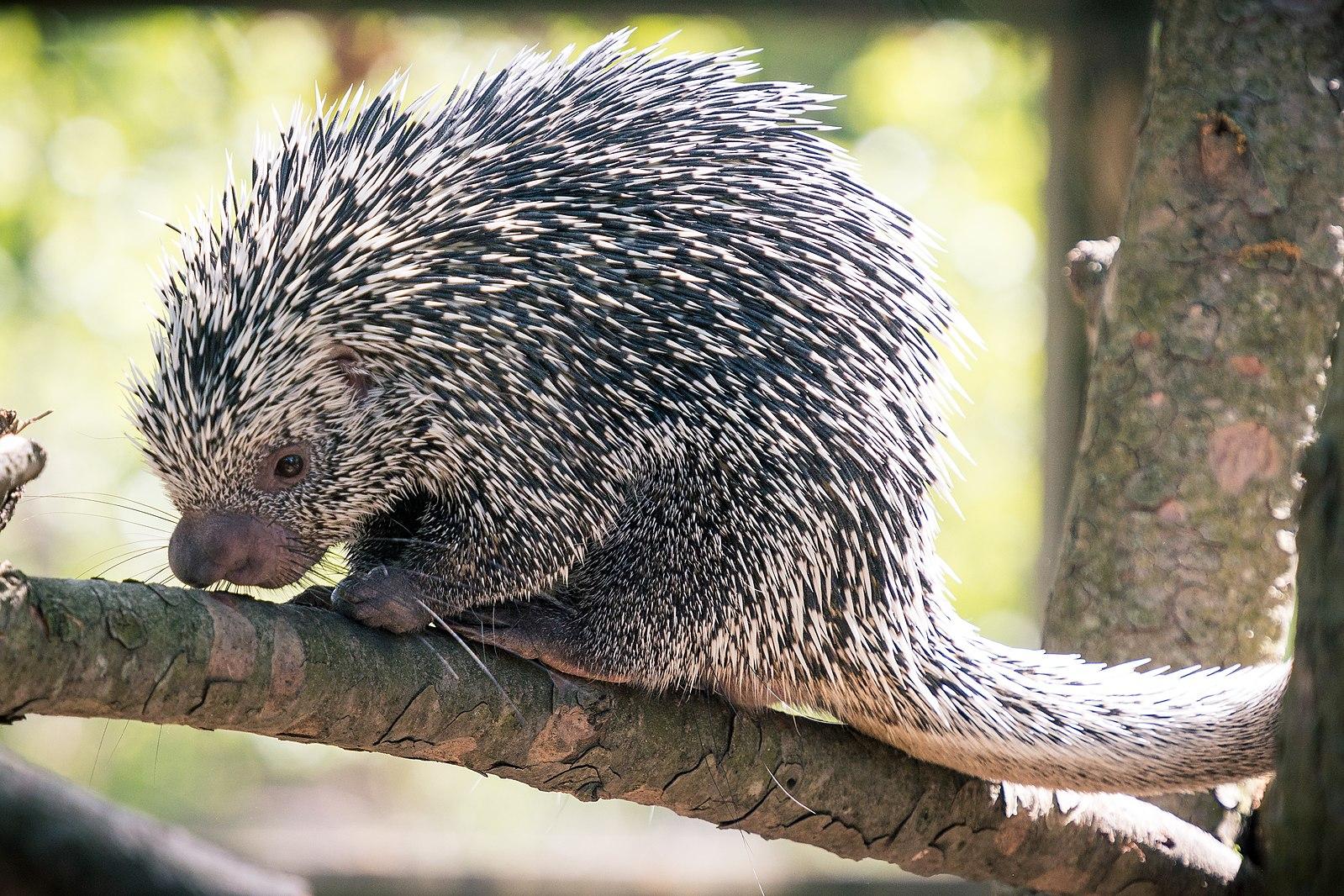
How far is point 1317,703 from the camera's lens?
1339mm

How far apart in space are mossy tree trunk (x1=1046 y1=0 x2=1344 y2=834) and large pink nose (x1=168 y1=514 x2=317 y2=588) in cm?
177

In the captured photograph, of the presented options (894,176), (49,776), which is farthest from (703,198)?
(894,176)

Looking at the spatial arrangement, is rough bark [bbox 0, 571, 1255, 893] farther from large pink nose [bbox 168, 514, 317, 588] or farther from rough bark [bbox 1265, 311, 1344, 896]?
rough bark [bbox 1265, 311, 1344, 896]

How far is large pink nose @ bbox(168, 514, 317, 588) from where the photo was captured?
1.95 meters

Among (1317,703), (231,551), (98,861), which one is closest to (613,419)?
(231,551)

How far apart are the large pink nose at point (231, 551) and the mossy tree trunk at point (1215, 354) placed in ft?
5.81

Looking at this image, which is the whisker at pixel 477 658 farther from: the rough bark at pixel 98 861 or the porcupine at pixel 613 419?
the rough bark at pixel 98 861

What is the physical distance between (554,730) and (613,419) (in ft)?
1.84

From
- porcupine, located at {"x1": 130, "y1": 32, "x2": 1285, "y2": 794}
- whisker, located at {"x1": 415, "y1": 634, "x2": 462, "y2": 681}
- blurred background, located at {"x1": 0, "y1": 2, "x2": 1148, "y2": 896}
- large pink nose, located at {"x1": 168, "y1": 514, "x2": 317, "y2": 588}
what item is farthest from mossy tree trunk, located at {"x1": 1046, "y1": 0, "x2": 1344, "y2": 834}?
blurred background, located at {"x1": 0, "y1": 2, "x2": 1148, "y2": 896}

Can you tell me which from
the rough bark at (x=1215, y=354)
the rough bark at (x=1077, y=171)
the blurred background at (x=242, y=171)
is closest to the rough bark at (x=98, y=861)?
the rough bark at (x=1215, y=354)

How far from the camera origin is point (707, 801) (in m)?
2.07

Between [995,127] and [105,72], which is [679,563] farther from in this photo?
[105,72]

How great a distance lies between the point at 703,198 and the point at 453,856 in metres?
3.19

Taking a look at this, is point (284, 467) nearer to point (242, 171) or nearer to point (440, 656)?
point (440, 656)
